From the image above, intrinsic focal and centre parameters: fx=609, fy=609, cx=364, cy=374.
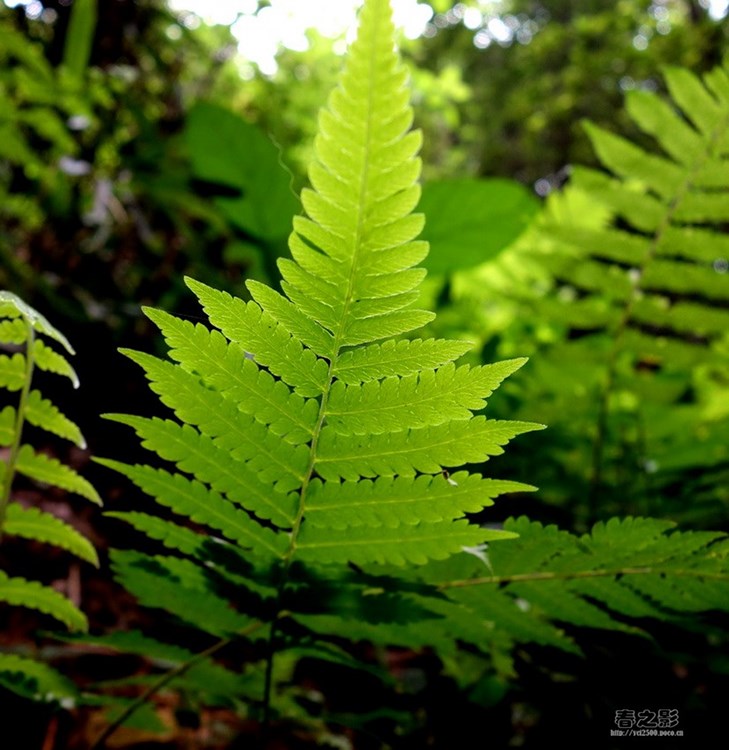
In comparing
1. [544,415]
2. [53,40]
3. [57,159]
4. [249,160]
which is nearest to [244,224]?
[249,160]

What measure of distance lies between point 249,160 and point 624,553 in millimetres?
892

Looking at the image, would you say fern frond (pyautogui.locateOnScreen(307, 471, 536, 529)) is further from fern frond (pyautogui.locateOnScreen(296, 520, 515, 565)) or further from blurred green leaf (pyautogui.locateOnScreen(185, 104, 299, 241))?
blurred green leaf (pyautogui.locateOnScreen(185, 104, 299, 241))

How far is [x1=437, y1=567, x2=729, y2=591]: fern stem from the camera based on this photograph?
52 centimetres

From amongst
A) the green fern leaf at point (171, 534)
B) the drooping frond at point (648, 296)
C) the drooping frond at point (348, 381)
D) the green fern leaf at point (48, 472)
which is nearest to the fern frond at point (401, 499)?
the drooping frond at point (348, 381)

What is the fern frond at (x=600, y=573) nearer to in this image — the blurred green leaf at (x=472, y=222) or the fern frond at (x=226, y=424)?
the fern frond at (x=226, y=424)

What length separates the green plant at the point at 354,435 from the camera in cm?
42

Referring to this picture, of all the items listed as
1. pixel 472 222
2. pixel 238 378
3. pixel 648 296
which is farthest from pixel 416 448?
pixel 648 296

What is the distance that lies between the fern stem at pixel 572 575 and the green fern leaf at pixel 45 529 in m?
0.33

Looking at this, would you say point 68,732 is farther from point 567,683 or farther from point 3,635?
point 567,683

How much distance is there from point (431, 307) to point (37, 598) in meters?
1.15

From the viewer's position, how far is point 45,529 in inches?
21.7

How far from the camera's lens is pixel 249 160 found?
1091 mm

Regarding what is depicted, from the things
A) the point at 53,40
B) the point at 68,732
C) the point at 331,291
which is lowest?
the point at 68,732

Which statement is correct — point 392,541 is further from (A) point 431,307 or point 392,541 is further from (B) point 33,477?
(A) point 431,307
